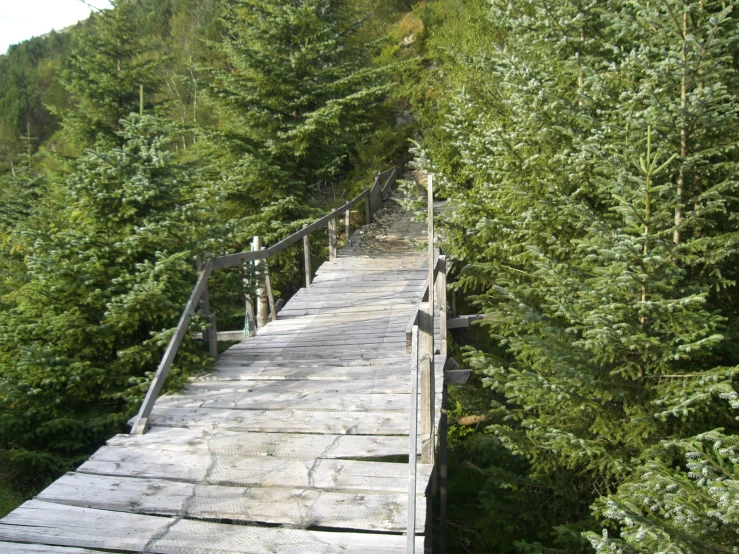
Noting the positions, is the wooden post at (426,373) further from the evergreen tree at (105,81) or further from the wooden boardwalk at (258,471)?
the evergreen tree at (105,81)

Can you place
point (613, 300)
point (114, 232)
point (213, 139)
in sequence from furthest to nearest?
1. point (213, 139)
2. point (114, 232)
3. point (613, 300)

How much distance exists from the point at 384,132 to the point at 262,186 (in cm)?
Answer: 834

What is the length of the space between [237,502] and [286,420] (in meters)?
1.23

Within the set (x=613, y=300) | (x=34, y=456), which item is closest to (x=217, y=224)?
(x=34, y=456)

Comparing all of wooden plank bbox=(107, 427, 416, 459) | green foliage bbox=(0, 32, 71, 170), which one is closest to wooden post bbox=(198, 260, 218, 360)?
wooden plank bbox=(107, 427, 416, 459)

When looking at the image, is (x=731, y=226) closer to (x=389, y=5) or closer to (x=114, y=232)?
(x=114, y=232)

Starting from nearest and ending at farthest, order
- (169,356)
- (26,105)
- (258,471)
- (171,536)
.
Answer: (171,536) < (258,471) < (169,356) < (26,105)

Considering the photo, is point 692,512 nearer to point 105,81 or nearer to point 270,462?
point 270,462

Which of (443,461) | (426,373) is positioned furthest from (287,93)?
(426,373)

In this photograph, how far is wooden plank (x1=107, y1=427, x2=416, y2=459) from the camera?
4.65m

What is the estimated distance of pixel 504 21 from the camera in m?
8.16

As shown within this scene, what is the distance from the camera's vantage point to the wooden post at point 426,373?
4.47 meters

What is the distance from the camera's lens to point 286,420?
522 cm

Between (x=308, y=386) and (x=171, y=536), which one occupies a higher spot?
(x=308, y=386)
